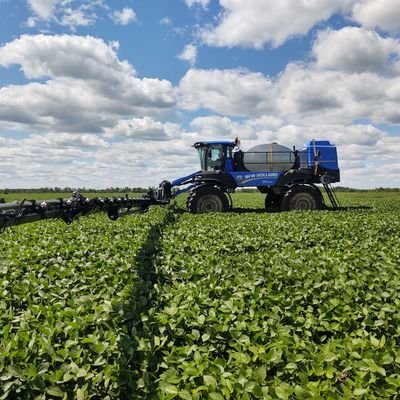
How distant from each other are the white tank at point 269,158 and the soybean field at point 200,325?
39.6ft

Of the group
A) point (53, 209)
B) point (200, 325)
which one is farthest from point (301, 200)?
point (200, 325)

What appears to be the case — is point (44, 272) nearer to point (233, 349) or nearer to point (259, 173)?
point (233, 349)

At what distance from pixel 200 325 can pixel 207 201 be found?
14401 mm

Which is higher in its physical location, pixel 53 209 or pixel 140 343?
pixel 53 209

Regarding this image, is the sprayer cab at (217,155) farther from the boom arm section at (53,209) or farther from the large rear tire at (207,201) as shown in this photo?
the boom arm section at (53,209)

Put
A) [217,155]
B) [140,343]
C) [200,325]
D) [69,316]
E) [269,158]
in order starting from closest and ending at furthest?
1. [140,343]
2. [200,325]
3. [69,316]
4. [217,155]
5. [269,158]

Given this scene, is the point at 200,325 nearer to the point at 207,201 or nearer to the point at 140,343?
the point at 140,343

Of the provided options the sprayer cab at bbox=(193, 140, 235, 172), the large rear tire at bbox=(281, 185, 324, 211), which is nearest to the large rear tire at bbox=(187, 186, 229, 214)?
the sprayer cab at bbox=(193, 140, 235, 172)

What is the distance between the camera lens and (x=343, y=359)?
3.74m

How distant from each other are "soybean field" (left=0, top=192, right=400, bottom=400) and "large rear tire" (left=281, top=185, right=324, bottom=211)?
11.5 m

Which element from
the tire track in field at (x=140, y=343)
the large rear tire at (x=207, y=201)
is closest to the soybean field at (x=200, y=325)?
the tire track in field at (x=140, y=343)

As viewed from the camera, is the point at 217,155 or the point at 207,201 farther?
the point at 217,155

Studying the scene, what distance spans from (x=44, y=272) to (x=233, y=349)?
4216 millimetres

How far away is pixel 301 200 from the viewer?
65.3 feet
